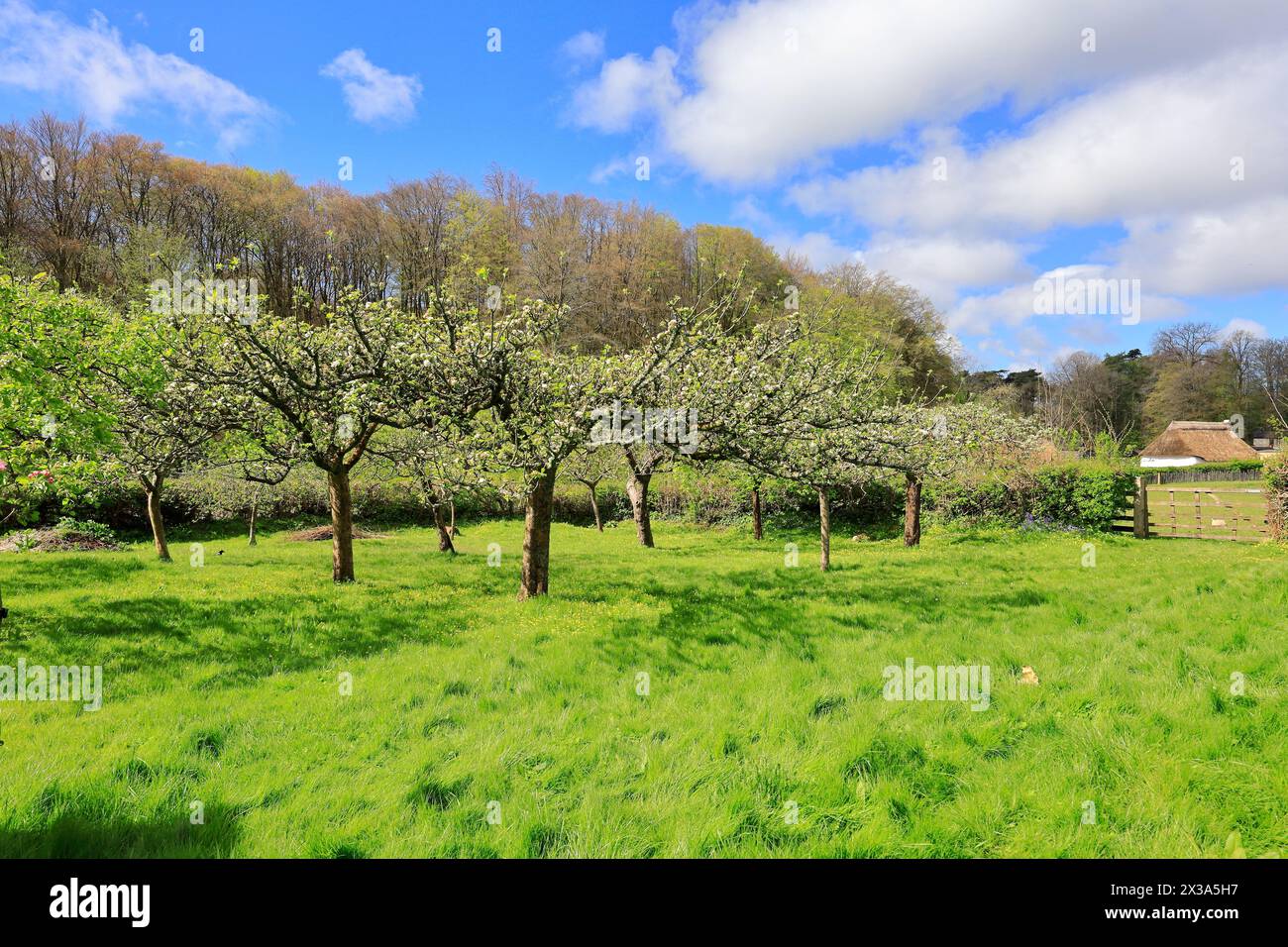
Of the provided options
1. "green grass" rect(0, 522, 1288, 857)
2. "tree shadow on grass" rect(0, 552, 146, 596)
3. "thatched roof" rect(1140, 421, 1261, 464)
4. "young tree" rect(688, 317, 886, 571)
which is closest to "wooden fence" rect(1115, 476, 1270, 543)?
"green grass" rect(0, 522, 1288, 857)

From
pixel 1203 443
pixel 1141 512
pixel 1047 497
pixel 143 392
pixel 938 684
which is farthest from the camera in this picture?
pixel 1203 443

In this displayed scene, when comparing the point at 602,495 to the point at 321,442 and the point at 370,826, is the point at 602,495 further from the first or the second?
the point at 370,826

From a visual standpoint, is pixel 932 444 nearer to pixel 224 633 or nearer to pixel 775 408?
pixel 775 408

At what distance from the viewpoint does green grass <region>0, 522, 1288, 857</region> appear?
4.34 metres

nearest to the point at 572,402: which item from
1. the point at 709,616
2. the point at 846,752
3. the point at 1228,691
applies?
the point at 709,616

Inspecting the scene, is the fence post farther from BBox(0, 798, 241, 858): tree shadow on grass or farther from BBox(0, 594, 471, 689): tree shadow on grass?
BBox(0, 798, 241, 858): tree shadow on grass

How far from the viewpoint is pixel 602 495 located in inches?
1497

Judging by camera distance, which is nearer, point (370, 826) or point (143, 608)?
point (370, 826)
